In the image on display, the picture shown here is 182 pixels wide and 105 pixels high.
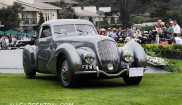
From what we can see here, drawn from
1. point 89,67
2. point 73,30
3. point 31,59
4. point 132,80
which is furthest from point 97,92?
point 31,59

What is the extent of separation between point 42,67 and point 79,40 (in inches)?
77.1

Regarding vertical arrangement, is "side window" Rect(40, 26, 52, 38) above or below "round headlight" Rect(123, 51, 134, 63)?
above

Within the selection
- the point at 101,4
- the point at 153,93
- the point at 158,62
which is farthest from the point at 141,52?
the point at 101,4

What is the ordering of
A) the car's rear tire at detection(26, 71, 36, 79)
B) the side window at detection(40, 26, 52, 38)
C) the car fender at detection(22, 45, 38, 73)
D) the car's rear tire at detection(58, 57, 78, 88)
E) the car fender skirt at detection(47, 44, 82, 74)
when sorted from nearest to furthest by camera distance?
1. the car fender skirt at detection(47, 44, 82, 74)
2. the car's rear tire at detection(58, 57, 78, 88)
3. the side window at detection(40, 26, 52, 38)
4. the car fender at detection(22, 45, 38, 73)
5. the car's rear tire at detection(26, 71, 36, 79)

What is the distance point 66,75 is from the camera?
12.4 meters

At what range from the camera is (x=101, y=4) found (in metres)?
109

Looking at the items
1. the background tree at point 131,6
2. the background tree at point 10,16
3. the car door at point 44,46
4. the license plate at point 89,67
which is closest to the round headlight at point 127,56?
the license plate at point 89,67

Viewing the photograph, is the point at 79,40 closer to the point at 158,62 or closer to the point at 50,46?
the point at 50,46

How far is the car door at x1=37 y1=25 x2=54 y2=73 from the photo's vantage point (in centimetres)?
1369

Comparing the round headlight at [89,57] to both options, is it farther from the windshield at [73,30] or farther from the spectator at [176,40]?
the spectator at [176,40]

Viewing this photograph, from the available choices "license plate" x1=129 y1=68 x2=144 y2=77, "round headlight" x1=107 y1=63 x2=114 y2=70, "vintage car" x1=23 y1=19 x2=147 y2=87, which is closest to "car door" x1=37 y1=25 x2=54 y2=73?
"vintage car" x1=23 y1=19 x2=147 y2=87

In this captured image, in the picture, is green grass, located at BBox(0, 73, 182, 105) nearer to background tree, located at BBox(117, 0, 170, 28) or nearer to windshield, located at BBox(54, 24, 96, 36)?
windshield, located at BBox(54, 24, 96, 36)

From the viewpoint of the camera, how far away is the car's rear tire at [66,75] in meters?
12.1

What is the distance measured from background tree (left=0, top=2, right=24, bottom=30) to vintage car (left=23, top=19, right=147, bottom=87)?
58751mm
